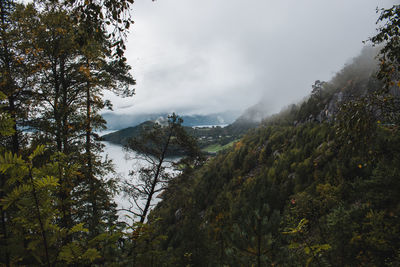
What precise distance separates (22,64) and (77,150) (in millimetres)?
3342

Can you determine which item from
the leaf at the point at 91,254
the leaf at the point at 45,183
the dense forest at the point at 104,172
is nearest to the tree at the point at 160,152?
the dense forest at the point at 104,172

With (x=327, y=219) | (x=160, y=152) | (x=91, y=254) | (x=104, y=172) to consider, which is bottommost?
(x=327, y=219)

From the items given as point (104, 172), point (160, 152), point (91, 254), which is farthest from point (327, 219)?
point (104, 172)

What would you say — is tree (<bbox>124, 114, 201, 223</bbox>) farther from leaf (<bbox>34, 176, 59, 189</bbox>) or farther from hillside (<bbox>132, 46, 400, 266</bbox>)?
leaf (<bbox>34, 176, 59, 189</bbox>)

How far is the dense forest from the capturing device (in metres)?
1.55

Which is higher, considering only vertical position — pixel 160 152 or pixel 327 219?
pixel 160 152

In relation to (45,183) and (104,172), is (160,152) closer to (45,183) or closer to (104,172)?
(104,172)

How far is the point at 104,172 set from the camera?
786 centimetres

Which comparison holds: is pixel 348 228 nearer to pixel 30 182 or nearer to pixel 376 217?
pixel 376 217

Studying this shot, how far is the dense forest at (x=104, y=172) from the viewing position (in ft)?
5.10

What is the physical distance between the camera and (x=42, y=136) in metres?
6.24

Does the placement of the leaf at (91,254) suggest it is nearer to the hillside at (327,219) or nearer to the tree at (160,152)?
the hillside at (327,219)

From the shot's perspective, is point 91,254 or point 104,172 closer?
point 91,254

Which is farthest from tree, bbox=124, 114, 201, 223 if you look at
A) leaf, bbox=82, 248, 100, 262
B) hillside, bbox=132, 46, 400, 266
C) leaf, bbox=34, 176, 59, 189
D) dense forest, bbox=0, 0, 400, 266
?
leaf, bbox=34, 176, 59, 189
